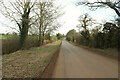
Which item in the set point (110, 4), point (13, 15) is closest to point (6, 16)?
point (13, 15)

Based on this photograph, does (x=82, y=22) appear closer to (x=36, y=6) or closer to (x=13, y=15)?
(x=36, y=6)

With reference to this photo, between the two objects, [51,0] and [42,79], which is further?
[51,0]

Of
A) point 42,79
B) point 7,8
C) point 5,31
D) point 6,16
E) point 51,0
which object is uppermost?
point 51,0

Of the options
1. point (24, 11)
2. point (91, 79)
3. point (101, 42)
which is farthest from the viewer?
point (101, 42)

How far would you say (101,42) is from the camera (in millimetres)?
10594

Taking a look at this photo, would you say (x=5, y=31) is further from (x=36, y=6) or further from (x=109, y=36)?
(x=109, y=36)

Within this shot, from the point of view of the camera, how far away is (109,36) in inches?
356

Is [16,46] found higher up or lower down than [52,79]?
higher up

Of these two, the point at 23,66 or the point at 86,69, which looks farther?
Result: the point at 23,66

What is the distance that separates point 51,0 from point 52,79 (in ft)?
35.5

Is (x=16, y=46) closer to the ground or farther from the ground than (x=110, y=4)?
closer to the ground

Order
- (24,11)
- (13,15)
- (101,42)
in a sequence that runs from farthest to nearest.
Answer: (101,42) → (24,11) → (13,15)

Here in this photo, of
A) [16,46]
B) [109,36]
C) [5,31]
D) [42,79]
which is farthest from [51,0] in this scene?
[42,79]

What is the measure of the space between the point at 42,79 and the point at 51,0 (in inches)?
424
